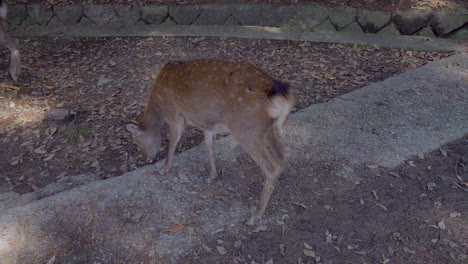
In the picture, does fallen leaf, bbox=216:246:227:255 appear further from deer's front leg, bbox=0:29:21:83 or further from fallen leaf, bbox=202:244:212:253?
deer's front leg, bbox=0:29:21:83

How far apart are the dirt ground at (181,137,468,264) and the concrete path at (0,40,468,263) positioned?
0.14 meters

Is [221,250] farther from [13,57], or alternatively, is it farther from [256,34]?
[256,34]

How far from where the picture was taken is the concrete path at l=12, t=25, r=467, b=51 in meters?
6.82

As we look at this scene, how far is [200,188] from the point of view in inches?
154

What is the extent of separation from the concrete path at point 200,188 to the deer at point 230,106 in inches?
9.5

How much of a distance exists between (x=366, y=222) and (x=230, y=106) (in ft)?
4.60

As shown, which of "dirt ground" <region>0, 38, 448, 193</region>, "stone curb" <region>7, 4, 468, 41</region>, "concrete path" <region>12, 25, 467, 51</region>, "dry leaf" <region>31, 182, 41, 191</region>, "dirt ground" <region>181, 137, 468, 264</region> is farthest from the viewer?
"stone curb" <region>7, 4, 468, 41</region>

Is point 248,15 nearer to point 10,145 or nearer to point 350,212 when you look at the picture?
point 10,145

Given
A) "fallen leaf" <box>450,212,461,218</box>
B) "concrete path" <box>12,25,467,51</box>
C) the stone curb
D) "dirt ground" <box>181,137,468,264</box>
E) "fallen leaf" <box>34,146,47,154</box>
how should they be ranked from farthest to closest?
the stone curb
"concrete path" <box>12,25,467,51</box>
"fallen leaf" <box>34,146,47,154</box>
"fallen leaf" <box>450,212,461,218</box>
"dirt ground" <box>181,137,468,264</box>

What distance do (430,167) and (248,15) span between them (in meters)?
4.57

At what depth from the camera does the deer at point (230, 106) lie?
3.37 meters

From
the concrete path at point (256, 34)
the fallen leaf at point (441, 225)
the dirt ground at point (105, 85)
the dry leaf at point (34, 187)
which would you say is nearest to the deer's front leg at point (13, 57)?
the dirt ground at point (105, 85)

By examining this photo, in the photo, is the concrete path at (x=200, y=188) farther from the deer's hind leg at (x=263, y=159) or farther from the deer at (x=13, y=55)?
the deer at (x=13, y=55)

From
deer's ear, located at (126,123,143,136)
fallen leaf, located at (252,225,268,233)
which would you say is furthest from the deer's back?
fallen leaf, located at (252,225,268,233)
